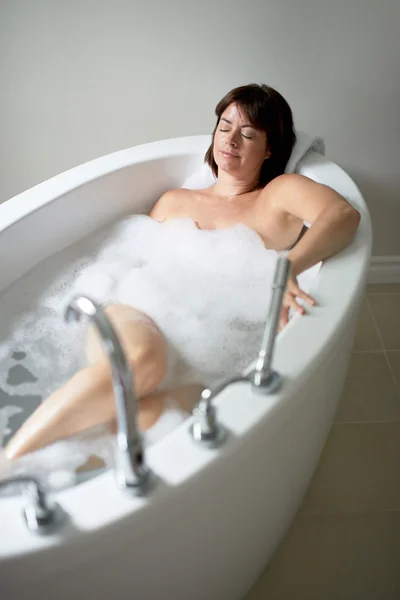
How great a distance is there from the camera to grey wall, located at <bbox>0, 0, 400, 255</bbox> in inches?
74.1

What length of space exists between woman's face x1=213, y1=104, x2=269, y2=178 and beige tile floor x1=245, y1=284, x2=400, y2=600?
738 mm

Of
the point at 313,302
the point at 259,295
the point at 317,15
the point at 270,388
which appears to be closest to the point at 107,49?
the point at 317,15

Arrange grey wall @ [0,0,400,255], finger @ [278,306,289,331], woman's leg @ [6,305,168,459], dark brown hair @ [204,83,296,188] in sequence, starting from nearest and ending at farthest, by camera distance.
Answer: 1. woman's leg @ [6,305,168,459]
2. finger @ [278,306,289,331]
3. dark brown hair @ [204,83,296,188]
4. grey wall @ [0,0,400,255]

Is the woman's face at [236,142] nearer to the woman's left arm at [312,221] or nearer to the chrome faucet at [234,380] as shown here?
the woman's left arm at [312,221]

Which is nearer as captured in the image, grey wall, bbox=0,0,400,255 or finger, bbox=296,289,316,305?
finger, bbox=296,289,316,305

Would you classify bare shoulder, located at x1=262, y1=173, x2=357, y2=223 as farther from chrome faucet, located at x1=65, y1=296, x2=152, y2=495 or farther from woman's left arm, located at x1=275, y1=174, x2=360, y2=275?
chrome faucet, located at x1=65, y1=296, x2=152, y2=495

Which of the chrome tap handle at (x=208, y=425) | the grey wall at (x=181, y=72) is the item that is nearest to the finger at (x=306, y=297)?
the chrome tap handle at (x=208, y=425)

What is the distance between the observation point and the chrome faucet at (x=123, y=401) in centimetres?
70

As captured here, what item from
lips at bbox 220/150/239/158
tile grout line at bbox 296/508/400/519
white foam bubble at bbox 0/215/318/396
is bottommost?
tile grout line at bbox 296/508/400/519

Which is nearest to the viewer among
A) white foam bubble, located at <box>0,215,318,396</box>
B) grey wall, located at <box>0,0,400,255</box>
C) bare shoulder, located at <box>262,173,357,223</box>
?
white foam bubble, located at <box>0,215,318,396</box>

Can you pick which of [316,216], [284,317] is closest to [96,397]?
[284,317]

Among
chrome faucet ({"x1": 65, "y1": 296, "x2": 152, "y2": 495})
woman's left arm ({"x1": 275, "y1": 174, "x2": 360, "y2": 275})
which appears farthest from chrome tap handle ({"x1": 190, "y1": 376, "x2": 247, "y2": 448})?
woman's left arm ({"x1": 275, "y1": 174, "x2": 360, "y2": 275})

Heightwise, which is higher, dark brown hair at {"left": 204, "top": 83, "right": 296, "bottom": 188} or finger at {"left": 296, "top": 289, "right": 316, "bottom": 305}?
dark brown hair at {"left": 204, "top": 83, "right": 296, "bottom": 188}

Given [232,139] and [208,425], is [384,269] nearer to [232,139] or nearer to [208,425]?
[232,139]
